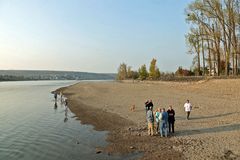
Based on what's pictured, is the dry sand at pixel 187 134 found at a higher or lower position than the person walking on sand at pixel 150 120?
lower

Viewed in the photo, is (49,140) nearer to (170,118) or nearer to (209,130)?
(170,118)

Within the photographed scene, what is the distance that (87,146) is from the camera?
704 inches

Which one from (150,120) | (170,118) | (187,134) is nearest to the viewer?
(150,120)

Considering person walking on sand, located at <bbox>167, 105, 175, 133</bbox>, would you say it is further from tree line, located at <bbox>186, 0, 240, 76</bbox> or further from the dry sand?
tree line, located at <bbox>186, 0, 240, 76</bbox>

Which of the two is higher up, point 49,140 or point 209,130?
point 209,130

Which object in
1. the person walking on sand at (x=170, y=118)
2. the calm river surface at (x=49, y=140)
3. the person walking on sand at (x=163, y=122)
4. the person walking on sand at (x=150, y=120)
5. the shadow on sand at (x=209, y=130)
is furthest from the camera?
the shadow on sand at (x=209, y=130)

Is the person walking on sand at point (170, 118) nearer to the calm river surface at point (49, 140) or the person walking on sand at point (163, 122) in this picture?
the person walking on sand at point (163, 122)

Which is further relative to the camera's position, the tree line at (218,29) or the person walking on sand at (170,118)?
the tree line at (218,29)

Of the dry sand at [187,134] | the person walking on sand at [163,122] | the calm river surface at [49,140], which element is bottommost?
the calm river surface at [49,140]

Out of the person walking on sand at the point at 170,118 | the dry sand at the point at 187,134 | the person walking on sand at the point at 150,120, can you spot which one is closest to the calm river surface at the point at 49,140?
the dry sand at the point at 187,134

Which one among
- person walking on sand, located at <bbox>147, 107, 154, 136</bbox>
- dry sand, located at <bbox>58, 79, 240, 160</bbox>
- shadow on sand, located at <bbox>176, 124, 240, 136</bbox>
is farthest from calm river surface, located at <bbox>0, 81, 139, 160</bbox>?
shadow on sand, located at <bbox>176, 124, 240, 136</bbox>

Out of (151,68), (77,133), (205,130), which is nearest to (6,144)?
(77,133)

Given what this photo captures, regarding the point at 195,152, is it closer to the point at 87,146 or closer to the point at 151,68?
the point at 87,146

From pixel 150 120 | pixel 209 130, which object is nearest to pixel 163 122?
pixel 150 120
